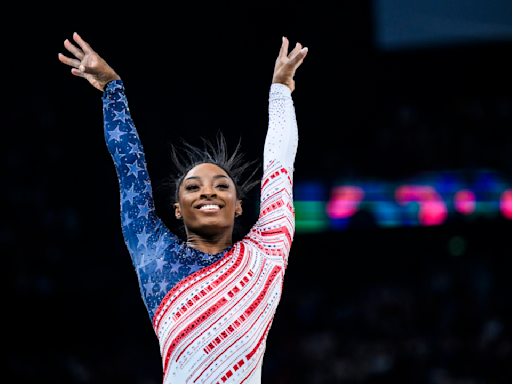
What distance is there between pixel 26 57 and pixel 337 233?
443 cm

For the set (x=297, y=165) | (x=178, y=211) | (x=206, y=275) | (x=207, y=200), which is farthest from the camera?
(x=297, y=165)

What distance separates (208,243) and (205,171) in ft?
0.95

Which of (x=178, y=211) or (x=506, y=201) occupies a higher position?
(x=178, y=211)

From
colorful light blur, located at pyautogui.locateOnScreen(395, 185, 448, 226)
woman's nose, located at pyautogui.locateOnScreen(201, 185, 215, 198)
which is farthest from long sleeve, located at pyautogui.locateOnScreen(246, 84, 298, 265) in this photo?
Answer: colorful light blur, located at pyautogui.locateOnScreen(395, 185, 448, 226)

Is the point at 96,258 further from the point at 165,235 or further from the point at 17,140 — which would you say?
the point at 165,235

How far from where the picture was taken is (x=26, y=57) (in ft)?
22.3

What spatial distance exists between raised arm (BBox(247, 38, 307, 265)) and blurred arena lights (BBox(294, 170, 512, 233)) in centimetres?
488

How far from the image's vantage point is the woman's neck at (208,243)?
229cm

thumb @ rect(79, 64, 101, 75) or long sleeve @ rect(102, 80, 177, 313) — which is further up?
thumb @ rect(79, 64, 101, 75)

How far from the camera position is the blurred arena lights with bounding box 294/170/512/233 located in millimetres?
7363

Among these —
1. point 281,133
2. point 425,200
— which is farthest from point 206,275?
point 425,200

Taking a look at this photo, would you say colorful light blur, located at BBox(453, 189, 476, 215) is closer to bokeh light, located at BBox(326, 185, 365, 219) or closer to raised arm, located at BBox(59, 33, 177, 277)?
bokeh light, located at BBox(326, 185, 365, 219)

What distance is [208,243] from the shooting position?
231 centimetres

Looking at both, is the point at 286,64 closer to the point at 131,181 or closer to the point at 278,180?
the point at 278,180
